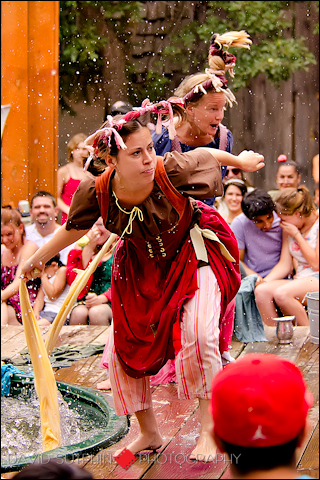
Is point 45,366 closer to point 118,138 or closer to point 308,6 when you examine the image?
point 118,138

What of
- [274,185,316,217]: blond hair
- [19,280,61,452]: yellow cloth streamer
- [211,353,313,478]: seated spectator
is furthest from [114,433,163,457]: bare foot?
[274,185,316,217]: blond hair

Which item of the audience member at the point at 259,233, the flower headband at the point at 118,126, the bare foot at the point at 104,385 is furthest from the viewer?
the audience member at the point at 259,233

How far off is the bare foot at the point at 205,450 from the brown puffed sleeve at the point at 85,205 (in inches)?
35.8

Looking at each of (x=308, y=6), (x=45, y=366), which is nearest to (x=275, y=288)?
(x=45, y=366)

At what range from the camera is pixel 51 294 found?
15.6 ft

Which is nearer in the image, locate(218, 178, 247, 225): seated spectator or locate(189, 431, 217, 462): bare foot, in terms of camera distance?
locate(189, 431, 217, 462): bare foot

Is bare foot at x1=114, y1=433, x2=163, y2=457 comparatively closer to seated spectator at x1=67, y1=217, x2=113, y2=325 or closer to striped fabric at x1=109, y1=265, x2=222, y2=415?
striped fabric at x1=109, y1=265, x2=222, y2=415

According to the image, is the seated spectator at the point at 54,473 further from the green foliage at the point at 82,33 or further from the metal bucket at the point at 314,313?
the green foliage at the point at 82,33

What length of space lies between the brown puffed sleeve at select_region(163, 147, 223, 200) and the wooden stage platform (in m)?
0.99

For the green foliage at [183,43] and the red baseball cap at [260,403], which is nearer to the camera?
the red baseball cap at [260,403]

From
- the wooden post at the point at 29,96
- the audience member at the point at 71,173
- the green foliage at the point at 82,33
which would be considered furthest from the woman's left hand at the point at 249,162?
the green foliage at the point at 82,33

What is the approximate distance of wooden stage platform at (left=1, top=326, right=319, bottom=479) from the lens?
2.45 m

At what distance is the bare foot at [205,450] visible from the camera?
247 cm

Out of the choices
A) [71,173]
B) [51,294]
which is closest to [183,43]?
[71,173]
